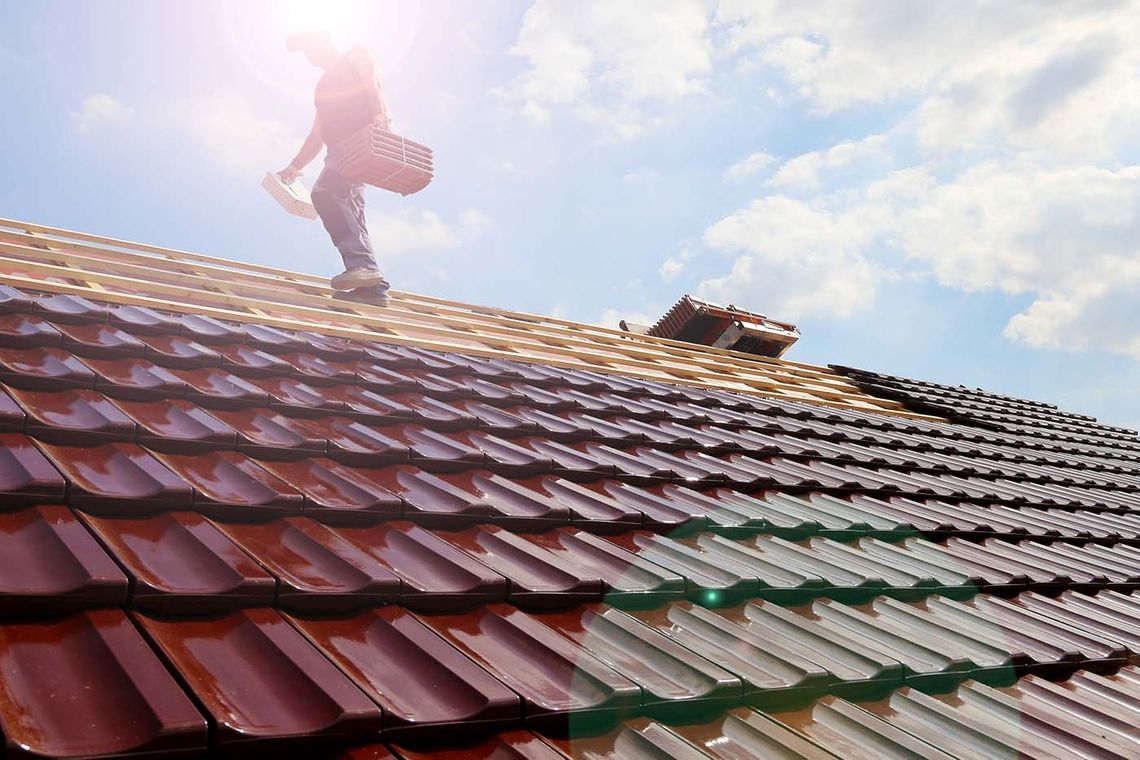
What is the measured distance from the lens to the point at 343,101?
648cm

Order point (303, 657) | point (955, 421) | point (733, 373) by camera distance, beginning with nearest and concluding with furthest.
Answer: point (303, 657) → point (733, 373) → point (955, 421)

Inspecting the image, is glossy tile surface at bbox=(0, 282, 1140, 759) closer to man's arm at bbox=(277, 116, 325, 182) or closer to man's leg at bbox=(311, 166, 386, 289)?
man's leg at bbox=(311, 166, 386, 289)

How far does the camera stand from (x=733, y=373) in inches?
297

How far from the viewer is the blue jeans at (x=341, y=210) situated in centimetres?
637

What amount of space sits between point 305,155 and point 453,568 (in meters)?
5.64

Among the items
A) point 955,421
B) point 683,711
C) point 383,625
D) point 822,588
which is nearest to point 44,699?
point 383,625

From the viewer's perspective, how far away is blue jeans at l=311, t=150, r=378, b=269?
20.9ft

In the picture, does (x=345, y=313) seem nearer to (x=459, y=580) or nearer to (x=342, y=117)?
(x=342, y=117)

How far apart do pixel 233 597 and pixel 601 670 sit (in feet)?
2.71

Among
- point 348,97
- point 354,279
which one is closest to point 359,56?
point 348,97

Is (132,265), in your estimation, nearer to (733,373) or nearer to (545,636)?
(545,636)

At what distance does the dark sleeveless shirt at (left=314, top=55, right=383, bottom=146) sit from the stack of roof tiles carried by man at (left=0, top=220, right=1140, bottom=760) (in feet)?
6.05

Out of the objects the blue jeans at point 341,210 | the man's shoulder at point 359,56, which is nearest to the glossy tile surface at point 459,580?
the blue jeans at point 341,210

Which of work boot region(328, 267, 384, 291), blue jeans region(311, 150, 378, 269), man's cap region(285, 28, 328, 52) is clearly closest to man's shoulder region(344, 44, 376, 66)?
man's cap region(285, 28, 328, 52)
